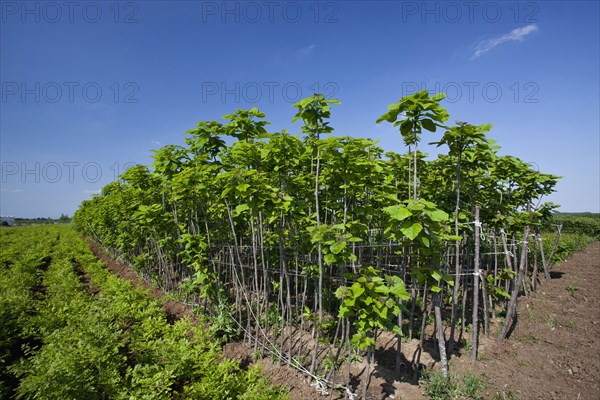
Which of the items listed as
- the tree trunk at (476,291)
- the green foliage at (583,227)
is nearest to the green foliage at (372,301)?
the tree trunk at (476,291)

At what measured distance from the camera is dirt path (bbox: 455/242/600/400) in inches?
156

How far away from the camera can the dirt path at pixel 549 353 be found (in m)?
3.96

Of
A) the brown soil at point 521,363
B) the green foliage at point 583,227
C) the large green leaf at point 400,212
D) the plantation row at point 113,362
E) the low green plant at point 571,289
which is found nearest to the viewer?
the large green leaf at point 400,212

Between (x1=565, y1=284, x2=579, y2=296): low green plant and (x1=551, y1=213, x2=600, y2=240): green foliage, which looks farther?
(x1=551, y1=213, x2=600, y2=240): green foliage

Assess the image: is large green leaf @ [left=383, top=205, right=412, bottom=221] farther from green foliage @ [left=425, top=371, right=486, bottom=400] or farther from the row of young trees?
green foliage @ [left=425, top=371, right=486, bottom=400]

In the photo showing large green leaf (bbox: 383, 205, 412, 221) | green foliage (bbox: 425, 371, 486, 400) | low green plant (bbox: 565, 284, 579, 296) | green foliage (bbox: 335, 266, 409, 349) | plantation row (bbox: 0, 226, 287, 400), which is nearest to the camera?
large green leaf (bbox: 383, 205, 412, 221)

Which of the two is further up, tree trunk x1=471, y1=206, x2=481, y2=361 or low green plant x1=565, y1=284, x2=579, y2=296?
tree trunk x1=471, y1=206, x2=481, y2=361

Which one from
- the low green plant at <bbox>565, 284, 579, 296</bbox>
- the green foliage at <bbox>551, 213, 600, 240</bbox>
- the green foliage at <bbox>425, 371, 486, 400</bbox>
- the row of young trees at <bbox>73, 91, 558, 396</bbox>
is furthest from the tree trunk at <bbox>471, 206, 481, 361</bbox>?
the green foliage at <bbox>551, 213, 600, 240</bbox>

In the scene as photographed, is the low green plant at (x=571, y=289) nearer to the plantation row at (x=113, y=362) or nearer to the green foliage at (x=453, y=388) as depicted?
the green foliage at (x=453, y=388)

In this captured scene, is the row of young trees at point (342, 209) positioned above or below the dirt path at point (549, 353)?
above

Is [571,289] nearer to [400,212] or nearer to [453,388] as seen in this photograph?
[453,388]

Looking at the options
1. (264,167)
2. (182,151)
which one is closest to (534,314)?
(264,167)

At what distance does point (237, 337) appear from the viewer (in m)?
5.55

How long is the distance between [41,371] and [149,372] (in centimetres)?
104
